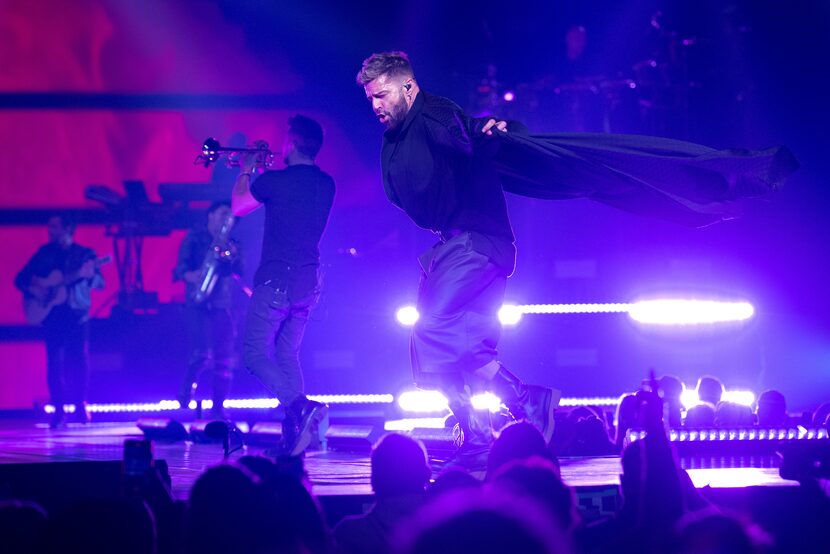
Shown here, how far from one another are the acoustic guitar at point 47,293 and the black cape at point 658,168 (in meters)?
6.16

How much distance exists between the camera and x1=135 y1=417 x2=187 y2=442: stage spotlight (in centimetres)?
715

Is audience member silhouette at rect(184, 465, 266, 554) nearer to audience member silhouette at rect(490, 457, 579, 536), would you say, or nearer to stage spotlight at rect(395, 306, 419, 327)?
audience member silhouette at rect(490, 457, 579, 536)

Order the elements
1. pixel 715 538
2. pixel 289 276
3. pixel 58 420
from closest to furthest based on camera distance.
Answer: pixel 715 538 → pixel 289 276 → pixel 58 420

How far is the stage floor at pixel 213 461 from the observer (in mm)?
4570

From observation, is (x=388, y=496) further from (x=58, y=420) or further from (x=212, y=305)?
(x=58, y=420)

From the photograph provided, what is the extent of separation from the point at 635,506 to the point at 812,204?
7254mm

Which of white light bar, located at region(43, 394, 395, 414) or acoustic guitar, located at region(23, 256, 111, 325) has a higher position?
acoustic guitar, located at region(23, 256, 111, 325)

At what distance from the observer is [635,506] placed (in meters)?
3.66

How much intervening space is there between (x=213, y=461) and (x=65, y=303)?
14.6ft

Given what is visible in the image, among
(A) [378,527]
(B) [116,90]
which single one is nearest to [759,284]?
(A) [378,527]

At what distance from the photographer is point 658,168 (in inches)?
195

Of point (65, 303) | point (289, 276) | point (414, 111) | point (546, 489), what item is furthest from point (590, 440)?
point (65, 303)

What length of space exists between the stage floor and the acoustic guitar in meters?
1.55

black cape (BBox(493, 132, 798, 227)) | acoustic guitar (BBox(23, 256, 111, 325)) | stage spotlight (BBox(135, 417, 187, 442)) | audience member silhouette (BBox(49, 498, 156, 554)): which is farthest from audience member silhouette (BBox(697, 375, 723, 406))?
acoustic guitar (BBox(23, 256, 111, 325))
